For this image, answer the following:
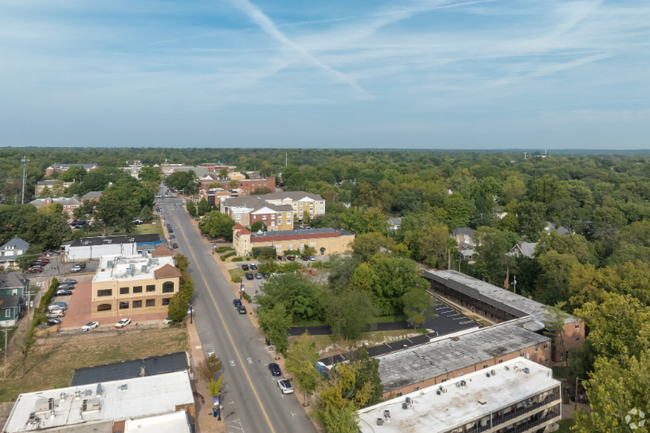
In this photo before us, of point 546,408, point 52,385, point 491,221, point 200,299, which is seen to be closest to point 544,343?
point 546,408

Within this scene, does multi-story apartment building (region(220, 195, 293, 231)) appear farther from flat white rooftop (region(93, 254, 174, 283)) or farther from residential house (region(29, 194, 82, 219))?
residential house (region(29, 194, 82, 219))

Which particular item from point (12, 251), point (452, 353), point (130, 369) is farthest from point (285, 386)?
point (12, 251)

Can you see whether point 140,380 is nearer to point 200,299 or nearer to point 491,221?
point 200,299

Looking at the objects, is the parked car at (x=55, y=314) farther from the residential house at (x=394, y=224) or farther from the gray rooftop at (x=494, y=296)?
the residential house at (x=394, y=224)

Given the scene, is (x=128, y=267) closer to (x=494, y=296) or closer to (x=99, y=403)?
(x=99, y=403)

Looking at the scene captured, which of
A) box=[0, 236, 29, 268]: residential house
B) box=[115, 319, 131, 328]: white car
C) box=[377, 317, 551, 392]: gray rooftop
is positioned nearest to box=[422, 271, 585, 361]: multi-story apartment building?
box=[377, 317, 551, 392]: gray rooftop

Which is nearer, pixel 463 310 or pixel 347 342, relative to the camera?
pixel 347 342

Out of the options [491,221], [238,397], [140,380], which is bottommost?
[238,397]
